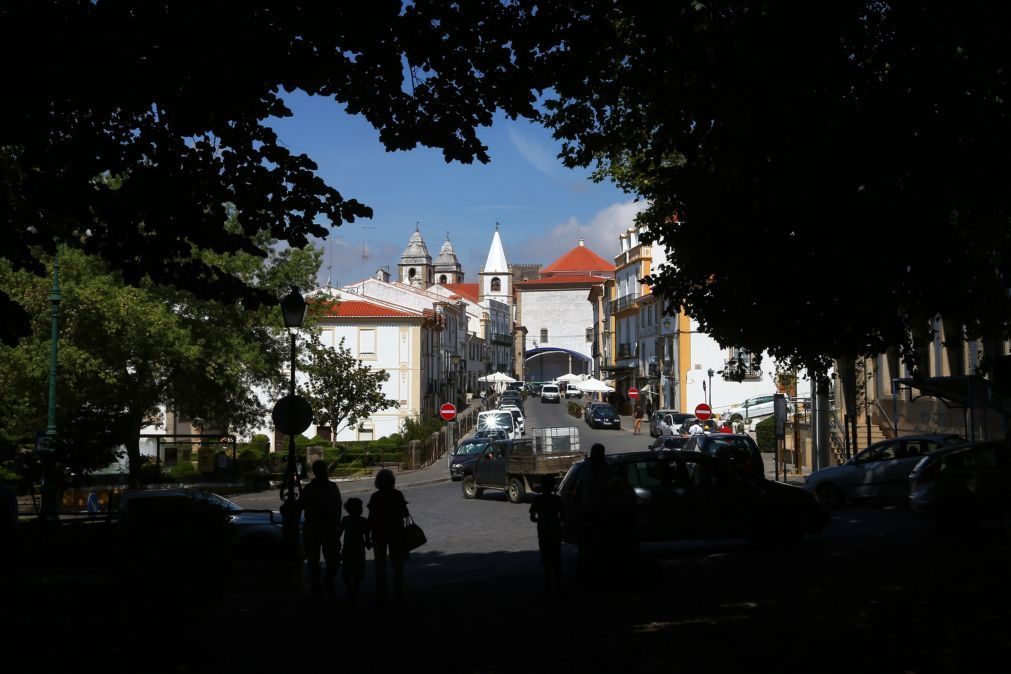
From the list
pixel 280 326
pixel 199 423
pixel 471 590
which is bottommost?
pixel 471 590

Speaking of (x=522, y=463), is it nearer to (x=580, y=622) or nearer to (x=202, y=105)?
(x=580, y=622)

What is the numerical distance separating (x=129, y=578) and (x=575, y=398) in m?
89.7

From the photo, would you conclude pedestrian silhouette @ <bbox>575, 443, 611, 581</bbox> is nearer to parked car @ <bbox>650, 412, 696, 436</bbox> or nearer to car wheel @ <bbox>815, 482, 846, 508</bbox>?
car wheel @ <bbox>815, 482, 846, 508</bbox>

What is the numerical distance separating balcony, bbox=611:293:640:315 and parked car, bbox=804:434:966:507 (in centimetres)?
5357

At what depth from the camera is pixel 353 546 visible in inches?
477

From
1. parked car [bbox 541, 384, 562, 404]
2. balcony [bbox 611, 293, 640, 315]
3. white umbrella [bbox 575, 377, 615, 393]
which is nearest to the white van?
white umbrella [bbox 575, 377, 615, 393]

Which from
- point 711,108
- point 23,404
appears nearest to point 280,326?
point 23,404

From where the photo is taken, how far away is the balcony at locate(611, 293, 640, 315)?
7888 cm

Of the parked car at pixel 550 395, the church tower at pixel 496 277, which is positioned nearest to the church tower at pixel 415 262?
the church tower at pixel 496 277

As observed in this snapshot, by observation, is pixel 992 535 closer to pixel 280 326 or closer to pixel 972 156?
pixel 972 156

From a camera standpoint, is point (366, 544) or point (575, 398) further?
point (575, 398)

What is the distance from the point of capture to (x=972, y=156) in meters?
10.9

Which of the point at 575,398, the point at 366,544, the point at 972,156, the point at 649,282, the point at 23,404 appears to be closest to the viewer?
the point at 972,156

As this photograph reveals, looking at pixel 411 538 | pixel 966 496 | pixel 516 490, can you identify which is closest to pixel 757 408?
pixel 516 490
